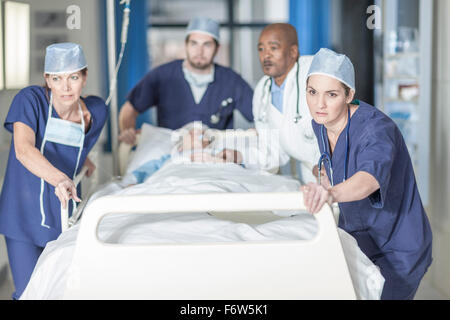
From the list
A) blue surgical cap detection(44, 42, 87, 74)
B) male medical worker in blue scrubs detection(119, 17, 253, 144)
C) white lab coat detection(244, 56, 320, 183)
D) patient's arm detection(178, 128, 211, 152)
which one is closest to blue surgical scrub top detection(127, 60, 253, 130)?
male medical worker in blue scrubs detection(119, 17, 253, 144)

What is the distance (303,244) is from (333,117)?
→ 35 cm

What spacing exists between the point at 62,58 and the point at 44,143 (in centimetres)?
26

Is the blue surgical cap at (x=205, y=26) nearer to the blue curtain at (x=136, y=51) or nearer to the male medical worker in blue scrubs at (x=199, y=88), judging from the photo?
the male medical worker in blue scrubs at (x=199, y=88)

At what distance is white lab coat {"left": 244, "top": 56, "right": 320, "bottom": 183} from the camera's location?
5.19 feet

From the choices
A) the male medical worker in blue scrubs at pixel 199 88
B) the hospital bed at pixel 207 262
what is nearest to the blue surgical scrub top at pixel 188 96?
the male medical worker in blue scrubs at pixel 199 88

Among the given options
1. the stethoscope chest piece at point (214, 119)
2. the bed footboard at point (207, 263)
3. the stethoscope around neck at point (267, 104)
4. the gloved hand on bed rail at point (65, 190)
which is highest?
the stethoscope around neck at point (267, 104)

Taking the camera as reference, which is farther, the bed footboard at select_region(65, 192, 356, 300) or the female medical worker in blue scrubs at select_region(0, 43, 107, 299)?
the female medical worker in blue scrubs at select_region(0, 43, 107, 299)

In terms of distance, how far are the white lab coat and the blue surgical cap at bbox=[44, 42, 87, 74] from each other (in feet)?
1.97

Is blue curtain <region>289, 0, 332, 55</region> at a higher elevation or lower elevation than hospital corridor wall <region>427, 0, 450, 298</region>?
higher

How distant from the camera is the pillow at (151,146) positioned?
2062 millimetres

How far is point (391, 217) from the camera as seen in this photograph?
1.29 metres

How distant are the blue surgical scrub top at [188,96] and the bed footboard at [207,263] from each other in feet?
4.20

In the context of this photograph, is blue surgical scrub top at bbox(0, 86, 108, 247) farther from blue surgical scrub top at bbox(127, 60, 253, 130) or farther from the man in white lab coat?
blue surgical scrub top at bbox(127, 60, 253, 130)
